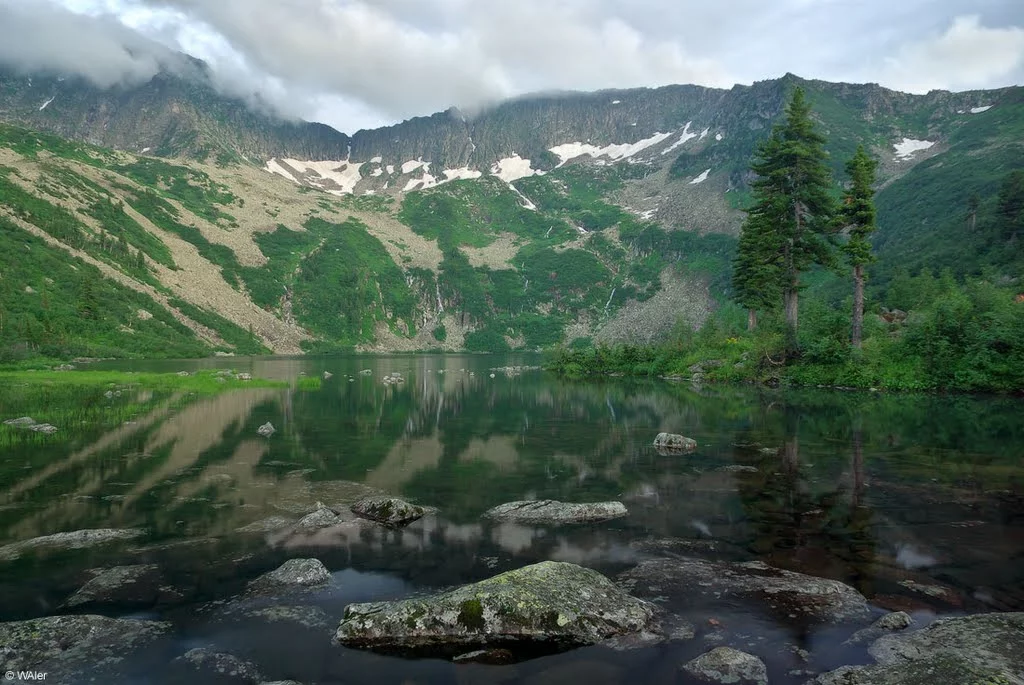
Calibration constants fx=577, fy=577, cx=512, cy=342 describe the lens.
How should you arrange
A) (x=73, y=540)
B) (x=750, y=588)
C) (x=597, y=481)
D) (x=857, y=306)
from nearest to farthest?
(x=750, y=588) → (x=73, y=540) → (x=597, y=481) → (x=857, y=306)

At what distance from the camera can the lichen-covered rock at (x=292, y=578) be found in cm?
1221

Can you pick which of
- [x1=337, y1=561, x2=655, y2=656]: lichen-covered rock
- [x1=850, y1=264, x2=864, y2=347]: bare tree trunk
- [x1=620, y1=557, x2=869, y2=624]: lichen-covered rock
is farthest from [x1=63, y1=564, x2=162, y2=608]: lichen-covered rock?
[x1=850, y1=264, x2=864, y2=347]: bare tree trunk

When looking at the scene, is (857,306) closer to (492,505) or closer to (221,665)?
(492,505)

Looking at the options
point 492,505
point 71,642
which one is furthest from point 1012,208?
point 71,642

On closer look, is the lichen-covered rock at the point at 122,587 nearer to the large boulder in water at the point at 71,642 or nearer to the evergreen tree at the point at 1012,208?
the large boulder in water at the point at 71,642

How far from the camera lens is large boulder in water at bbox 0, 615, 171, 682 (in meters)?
8.95

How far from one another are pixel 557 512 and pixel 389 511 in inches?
202

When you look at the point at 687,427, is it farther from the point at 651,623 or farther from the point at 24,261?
the point at 24,261

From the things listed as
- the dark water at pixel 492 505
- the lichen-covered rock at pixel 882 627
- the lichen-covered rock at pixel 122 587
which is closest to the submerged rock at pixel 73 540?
the dark water at pixel 492 505

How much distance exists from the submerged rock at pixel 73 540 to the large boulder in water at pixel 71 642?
5059mm

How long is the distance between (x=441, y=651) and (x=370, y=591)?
10.4 ft

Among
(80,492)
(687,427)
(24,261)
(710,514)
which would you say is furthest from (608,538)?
(24,261)

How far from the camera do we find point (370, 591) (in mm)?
12203

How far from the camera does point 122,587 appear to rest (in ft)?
39.7
